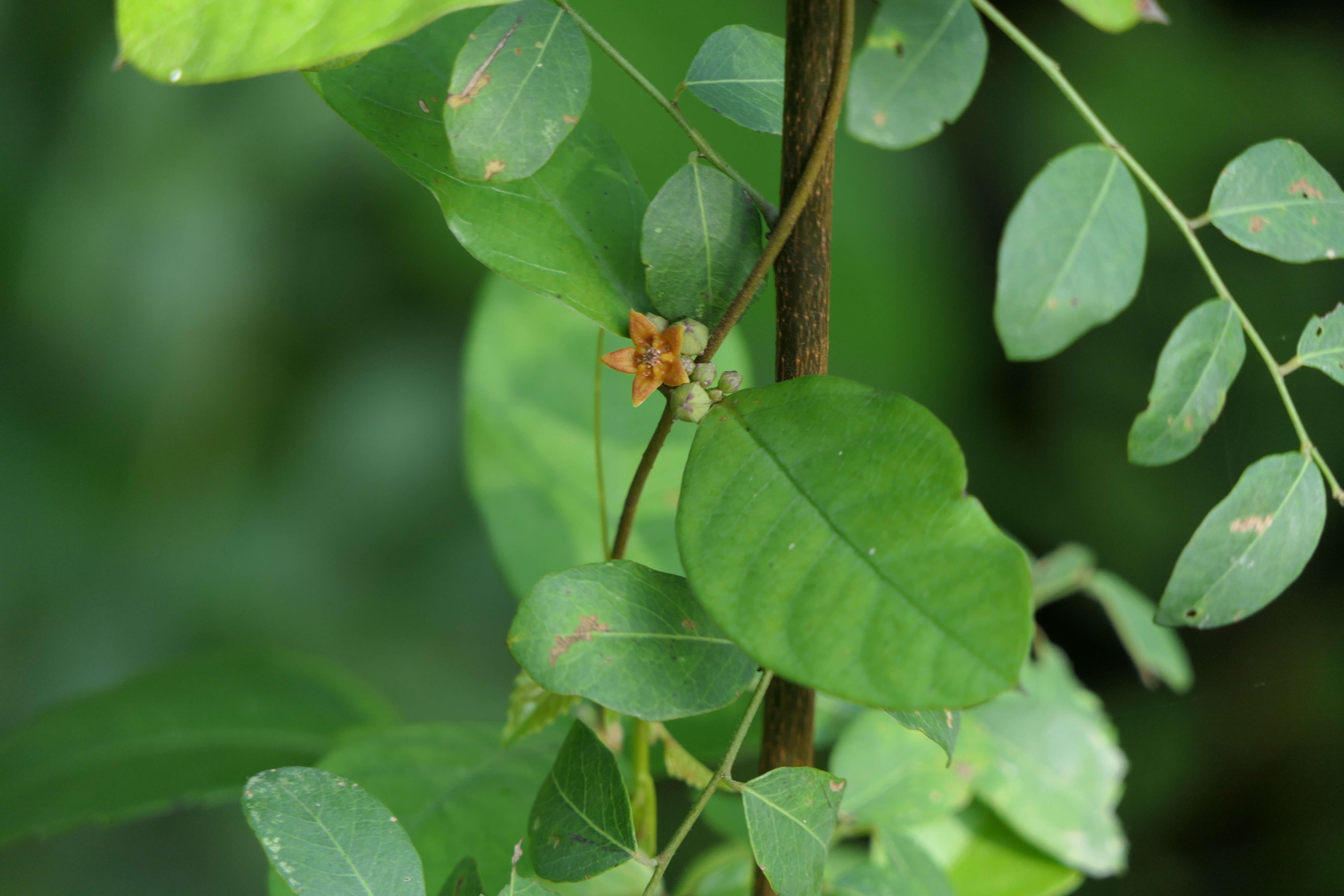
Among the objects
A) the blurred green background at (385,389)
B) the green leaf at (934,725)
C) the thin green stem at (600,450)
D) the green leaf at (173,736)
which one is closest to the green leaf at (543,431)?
the thin green stem at (600,450)

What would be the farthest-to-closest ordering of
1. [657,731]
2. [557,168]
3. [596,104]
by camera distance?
[596,104]
[657,731]
[557,168]

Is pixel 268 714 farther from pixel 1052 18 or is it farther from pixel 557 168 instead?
pixel 1052 18

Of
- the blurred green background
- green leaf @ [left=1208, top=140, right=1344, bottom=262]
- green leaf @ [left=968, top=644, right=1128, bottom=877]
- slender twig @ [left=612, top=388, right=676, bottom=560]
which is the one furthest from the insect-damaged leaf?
the blurred green background

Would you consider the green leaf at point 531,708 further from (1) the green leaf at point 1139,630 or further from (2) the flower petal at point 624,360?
(1) the green leaf at point 1139,630

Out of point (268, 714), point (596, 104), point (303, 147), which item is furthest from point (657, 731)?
point (303, 147)

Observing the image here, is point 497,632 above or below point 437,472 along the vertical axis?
below

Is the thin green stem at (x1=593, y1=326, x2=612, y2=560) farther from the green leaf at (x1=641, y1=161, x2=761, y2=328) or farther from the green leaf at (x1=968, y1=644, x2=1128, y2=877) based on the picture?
the green leaf at (x1=968, y1=644, x2=1128, y2=877)
